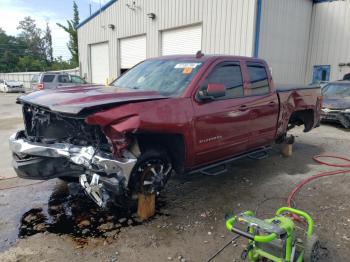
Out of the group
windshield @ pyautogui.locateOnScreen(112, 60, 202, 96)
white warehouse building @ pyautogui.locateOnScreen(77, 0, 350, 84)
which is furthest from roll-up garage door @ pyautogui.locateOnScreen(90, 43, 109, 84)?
windshield @ pyautogui.locateOnScreen(112, 60, 202, 96)

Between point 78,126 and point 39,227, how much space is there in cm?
128

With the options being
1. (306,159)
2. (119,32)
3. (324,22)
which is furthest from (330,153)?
(119,32)

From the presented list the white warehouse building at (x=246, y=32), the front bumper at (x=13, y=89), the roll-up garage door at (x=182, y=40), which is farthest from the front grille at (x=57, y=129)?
the front bumper at (x=13, y=89)

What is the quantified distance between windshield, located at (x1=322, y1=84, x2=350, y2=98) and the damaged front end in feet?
32.2

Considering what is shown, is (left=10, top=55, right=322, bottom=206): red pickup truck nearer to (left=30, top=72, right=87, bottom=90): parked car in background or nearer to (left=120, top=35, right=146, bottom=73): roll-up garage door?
(left=120, top=35, right=146, bottom=73): roll-up garage door

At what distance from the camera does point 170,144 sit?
3.75 m

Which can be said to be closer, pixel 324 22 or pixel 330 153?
pixel 330 153

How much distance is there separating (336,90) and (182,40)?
7.28 m

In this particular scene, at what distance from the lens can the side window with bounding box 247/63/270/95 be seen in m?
4.84

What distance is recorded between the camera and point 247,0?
11.6 metres

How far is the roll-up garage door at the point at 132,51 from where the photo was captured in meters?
17.4

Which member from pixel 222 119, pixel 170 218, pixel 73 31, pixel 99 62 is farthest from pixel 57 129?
pixel 73 31

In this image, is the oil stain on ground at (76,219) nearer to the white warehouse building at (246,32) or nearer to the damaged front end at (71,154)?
the damaged front end at (71,154)

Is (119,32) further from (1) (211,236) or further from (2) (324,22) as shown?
(1) (211,236)
